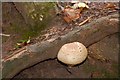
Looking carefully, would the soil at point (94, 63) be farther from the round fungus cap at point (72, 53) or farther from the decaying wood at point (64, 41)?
the round fungus cap at point (72, 53)

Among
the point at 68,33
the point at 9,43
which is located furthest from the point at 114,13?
the point at 9,43

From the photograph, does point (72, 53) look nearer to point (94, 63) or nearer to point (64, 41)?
point (64, 41)

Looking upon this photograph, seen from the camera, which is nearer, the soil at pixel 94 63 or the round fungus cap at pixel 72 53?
the round fungus cap at pixel 72 53

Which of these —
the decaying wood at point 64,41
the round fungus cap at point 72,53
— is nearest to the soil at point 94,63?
the decaying wood at point 64,41

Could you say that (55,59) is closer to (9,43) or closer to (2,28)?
(9,43)

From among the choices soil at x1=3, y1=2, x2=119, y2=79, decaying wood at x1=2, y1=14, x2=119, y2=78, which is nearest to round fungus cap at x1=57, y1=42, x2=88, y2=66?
decaying wood at x1=2, y1=14, x2=119, y2=78
